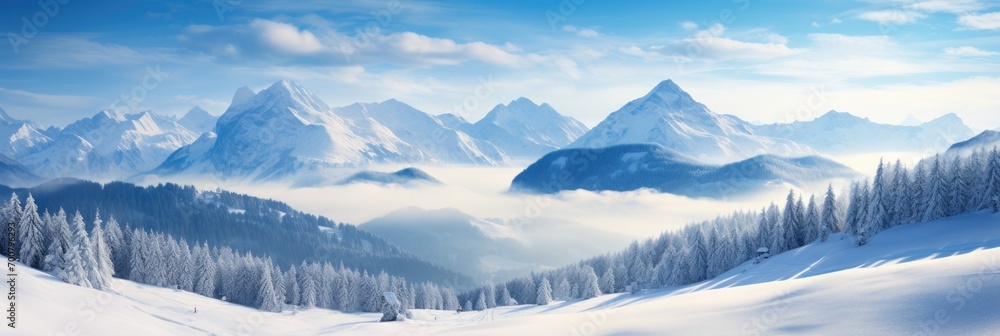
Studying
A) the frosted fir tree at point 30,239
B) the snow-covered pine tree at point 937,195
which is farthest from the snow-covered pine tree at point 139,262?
the snow-covered pine tree at point 937,195

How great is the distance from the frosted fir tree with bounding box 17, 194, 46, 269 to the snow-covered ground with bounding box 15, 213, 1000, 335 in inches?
428

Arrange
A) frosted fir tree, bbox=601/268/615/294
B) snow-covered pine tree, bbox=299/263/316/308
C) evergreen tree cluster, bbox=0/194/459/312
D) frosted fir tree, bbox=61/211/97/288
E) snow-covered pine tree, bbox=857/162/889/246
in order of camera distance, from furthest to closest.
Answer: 1. frosted fir tree, bbox=601/268/615/294
2. snow-covered pine tree, bbox=299/263/316/308
3. snow-covered pine tree, bbox=857/162/889/246
4. evergreen tree cluster, bbox=0/194/459/312
5. frosted fir tree, bbox=61/211/97/288

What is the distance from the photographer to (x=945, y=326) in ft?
66.6

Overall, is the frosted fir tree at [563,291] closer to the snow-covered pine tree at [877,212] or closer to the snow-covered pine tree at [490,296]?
the snow-covered pine tree at [490,296]

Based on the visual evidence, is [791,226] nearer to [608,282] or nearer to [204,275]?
[608,282]

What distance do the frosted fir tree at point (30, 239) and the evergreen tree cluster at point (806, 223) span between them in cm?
7320

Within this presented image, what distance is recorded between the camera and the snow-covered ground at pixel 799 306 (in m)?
21.9

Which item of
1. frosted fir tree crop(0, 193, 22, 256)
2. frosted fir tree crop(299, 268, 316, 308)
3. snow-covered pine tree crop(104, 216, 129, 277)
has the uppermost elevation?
frosted fir tree crop(0, 193, 22, 256)

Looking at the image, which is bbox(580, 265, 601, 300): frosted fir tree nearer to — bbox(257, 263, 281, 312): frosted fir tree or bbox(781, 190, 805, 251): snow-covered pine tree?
bbox(781, 190, 805, 251): snow-covered pine tree

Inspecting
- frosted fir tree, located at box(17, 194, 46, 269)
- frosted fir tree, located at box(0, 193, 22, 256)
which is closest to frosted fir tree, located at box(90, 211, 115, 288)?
frosted fir tree, located at box(17, 194, 46, 269)

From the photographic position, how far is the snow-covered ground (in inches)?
861

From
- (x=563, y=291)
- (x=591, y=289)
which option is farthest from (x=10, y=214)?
(x=563, y=291)

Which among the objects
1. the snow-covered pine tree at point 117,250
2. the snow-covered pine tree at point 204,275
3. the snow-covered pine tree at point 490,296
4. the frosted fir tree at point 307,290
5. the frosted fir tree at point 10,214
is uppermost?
the frosted fir tree at point 10,214

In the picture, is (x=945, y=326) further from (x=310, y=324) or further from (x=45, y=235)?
(x=45, y=235)
